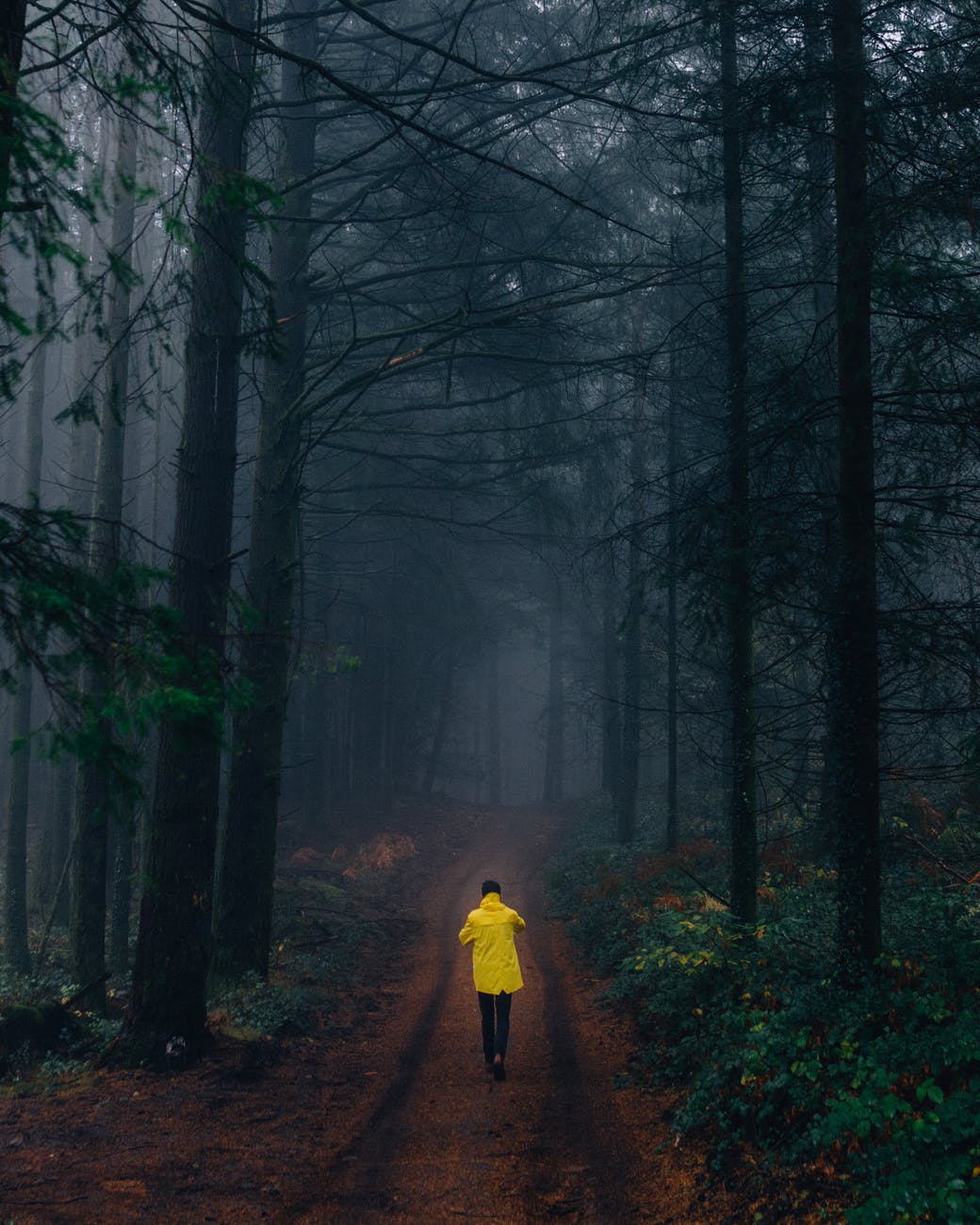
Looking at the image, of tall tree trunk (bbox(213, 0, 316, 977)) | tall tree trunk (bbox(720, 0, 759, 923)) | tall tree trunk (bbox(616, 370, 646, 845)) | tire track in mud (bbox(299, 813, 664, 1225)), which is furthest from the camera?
tall tree trunk (bbox(616, 370, 646, 845))

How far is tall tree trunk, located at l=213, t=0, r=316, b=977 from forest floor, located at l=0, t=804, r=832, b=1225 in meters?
1.75

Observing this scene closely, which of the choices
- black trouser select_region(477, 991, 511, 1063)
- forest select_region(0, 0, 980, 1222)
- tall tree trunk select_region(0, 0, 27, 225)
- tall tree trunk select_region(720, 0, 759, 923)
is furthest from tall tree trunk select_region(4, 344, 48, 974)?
tall tree trunk select_region(720, 0, 759, 923)

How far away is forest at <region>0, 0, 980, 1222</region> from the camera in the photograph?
16.7ft

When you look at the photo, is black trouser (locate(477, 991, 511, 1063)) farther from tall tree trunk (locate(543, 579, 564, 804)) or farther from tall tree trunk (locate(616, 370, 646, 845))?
tall tree trunk (locate(543, 579, 564, 804))

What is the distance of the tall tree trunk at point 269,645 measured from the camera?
11.5 m

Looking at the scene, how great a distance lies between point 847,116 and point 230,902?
11089 mm

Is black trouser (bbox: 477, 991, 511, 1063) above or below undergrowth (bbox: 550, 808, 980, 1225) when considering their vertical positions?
below

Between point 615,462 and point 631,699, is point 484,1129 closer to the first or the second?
point 615,462

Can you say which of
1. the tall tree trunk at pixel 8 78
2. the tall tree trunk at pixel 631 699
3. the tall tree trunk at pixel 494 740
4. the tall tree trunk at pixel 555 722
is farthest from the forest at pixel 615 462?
the tall tree trunk at pixel 494 740

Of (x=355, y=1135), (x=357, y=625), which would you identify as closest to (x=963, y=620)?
(x=355, y=1135)

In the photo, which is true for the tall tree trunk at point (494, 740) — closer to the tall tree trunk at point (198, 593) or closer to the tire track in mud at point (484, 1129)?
the tire track in mud at point (484, 1129)

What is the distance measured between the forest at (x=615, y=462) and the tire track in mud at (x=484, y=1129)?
2.61 feet

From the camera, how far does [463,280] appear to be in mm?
12672

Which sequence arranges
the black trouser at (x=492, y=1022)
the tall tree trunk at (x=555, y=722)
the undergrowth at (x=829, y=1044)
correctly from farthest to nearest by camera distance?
the tall tree trunk at (x=555, y=722) < the black trouser at (x=492, y=1022) < the undergrowth at (x=829, y=1044)
